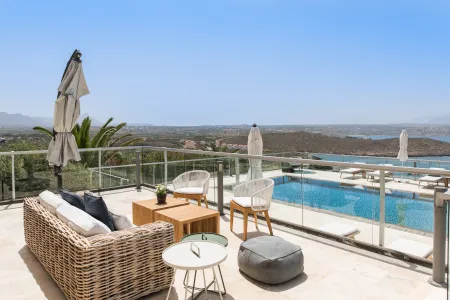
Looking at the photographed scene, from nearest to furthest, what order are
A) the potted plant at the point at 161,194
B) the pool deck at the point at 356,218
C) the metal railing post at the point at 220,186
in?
the pool deck at the point at 356,218 < the potted plant at the point at 161,194 < the metal railing post at the point at 220,186

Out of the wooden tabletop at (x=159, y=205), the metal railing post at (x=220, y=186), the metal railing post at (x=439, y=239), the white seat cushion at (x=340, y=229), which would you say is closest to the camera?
the metal railing post at (x=439, y=239)

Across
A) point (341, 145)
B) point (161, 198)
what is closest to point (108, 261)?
point (161, 198)

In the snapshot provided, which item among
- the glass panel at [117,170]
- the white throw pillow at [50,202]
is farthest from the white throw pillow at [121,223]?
the glass panel at [117,170]

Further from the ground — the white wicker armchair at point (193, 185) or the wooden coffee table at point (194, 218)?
the white wicker armchair at point (193, 185)

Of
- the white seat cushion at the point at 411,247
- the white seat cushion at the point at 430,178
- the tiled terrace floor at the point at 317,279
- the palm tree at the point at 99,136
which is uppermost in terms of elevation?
the palm tree at the point at 99,136

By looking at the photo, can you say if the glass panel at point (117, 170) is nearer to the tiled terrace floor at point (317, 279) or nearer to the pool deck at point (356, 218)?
the tiled terrace floor at point (317, 279)

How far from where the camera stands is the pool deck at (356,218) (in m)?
3.57

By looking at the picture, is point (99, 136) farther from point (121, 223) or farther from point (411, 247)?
point (411, 247)

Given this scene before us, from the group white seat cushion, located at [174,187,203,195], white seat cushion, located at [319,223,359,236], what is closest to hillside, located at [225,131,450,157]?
white seat cushion, located at [174,187,203,195]

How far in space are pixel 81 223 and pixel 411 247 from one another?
3.47 m

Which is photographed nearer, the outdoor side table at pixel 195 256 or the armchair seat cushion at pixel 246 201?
the outdoor side table at pixel 195 256

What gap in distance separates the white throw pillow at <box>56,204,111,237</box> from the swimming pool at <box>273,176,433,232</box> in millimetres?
2745

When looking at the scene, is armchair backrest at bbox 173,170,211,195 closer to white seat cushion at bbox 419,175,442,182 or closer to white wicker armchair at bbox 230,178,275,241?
white wicker armchair at bbox 230,178,275,241

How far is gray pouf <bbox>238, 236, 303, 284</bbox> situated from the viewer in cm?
294
